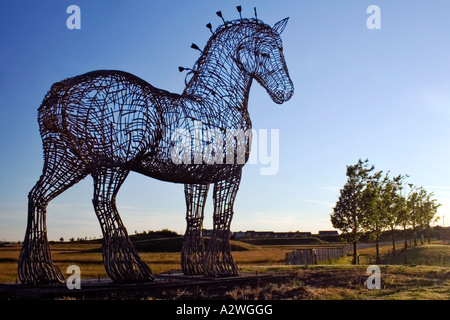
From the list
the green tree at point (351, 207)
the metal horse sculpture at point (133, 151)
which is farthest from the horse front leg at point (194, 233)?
the green tree at point (351, 207)

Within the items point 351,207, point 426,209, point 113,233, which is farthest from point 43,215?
point 426,209

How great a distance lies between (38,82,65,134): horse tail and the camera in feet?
31.8

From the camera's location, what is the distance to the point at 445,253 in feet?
98.6

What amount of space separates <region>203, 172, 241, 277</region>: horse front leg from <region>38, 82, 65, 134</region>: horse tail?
14.9ft

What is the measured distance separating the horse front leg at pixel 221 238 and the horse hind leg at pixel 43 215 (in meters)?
3.73

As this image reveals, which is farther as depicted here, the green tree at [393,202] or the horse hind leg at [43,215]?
the green tree at [393,202]

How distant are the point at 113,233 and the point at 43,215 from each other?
5.54 ft

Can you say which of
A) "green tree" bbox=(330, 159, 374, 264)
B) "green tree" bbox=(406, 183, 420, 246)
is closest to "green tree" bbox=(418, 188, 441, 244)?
"green tree" bbox=(406, 183, 420, 246)

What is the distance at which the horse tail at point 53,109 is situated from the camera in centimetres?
969

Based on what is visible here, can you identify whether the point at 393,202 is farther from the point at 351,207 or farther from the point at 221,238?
the point at 221,238

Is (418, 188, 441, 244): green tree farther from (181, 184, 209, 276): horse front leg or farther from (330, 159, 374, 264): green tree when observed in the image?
(181, 184, 209, 276): horse front leg

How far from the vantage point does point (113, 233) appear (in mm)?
9852

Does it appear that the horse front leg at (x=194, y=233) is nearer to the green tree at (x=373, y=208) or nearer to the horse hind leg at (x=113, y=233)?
the horse hind leg at (x=113, y=233)
